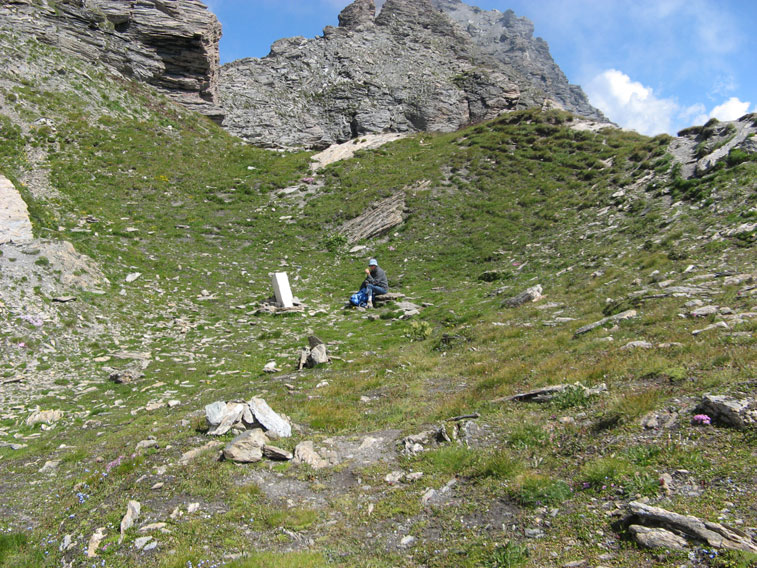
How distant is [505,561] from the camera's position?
182 inches

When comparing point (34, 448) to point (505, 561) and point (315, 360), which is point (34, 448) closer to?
point (315, 360)

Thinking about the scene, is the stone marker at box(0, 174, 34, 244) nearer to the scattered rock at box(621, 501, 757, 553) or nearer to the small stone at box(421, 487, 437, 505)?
the small stone at box(421, 487, 437, 505)

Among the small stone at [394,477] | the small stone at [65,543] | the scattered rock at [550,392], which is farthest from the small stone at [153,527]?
the scattered rock at [550,392]

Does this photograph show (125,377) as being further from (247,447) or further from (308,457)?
(308,457)

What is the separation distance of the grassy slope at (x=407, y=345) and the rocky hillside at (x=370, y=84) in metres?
21.4

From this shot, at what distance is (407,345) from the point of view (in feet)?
52.1

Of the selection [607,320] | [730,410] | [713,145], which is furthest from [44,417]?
[713,145]

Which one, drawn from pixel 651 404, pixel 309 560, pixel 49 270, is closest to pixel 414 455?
pixel 309 560

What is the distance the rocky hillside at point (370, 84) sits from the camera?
58.2m

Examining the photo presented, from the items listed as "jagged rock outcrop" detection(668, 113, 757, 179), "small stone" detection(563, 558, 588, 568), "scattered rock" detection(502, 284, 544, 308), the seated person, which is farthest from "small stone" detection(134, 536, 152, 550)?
"jagged rock outcrop" detection(668, 113, 757, 179)

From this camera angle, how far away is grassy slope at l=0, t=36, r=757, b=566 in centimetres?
562

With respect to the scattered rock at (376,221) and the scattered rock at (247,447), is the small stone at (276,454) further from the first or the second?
the scattered rock at (376,221)

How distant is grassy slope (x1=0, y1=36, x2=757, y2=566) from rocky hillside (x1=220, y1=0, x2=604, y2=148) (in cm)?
2138

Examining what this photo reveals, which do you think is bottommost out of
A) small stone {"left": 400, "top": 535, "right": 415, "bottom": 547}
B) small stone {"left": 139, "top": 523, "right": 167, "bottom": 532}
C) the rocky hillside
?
small stone {"left": 400, "top": 535, "right": 415, "bottom": 547}
